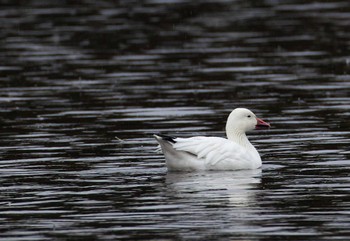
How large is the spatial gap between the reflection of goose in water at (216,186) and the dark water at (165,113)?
24 millimetres

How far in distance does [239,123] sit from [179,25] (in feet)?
58.4

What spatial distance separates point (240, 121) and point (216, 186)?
2474mm

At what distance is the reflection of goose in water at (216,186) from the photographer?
13430 millimetres

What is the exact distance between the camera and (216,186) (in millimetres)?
14547

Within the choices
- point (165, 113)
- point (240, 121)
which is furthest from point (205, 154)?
point (165, 113)

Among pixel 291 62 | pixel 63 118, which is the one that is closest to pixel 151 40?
pixel 291 62

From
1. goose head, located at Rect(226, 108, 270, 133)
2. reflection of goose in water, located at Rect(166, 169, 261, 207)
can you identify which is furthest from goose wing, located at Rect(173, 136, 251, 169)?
goose head, located at Rect(226, 108, 270, 133)

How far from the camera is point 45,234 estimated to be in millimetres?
11750

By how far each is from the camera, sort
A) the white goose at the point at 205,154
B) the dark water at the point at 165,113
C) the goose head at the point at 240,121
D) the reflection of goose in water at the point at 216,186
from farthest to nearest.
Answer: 1. the goose head at the point at 240,121
2. the white goose at the point at 205,154
3. the reflection of goose in water at the point at 216,186
4. the dark water at the point at 165,113

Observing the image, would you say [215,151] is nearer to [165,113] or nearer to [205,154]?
[205,154]

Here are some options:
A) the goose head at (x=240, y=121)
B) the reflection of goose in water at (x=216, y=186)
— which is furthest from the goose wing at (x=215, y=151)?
the goose head at (x=240, y=121)

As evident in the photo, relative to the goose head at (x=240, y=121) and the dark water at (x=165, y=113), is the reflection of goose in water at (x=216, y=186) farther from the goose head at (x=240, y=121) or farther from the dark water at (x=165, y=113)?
the goose head at (x=240, y=121)

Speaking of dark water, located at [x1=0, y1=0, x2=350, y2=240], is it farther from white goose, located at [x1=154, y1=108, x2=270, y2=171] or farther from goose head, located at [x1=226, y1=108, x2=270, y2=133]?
goose head, located at [x1=226, y1=108, x2=270, y2=133]

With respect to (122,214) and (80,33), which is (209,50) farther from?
(122,214)
